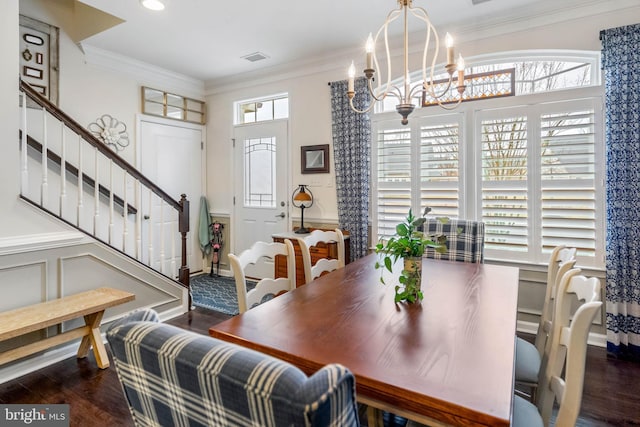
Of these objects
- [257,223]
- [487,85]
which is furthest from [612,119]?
[257,223]

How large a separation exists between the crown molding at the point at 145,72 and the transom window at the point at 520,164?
2883 millimetres

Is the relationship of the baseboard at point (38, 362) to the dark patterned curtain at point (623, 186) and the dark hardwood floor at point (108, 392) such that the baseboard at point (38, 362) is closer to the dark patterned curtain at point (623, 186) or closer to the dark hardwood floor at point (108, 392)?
the dark hardwood floor at point (108, 392)

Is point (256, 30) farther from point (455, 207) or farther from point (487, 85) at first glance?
point (455, 207)

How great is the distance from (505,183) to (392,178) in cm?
105

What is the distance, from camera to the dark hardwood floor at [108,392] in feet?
6.46

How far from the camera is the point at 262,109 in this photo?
15.7ft

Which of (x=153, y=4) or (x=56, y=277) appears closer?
(x=56, y=277)

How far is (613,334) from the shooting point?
2707 mm

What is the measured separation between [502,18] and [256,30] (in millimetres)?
2234

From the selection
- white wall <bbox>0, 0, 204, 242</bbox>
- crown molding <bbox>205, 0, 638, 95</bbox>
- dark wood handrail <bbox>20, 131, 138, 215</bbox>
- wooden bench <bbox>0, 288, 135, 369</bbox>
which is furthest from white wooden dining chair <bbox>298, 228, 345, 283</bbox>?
crown molding <bbox>205, 0, 638, 95</bbox>

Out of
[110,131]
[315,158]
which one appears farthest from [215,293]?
[110,131]

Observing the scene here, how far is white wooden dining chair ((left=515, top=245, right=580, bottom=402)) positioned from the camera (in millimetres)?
1556

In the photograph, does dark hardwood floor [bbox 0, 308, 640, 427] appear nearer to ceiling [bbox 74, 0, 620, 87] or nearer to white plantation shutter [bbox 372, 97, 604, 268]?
white plantation shutter [bbox 372, 97, 604, 268]

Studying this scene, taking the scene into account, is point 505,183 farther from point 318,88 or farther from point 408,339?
point 408,339
